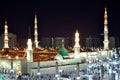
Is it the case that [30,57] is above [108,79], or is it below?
above

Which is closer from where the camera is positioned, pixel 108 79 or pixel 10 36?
pixel 108 79

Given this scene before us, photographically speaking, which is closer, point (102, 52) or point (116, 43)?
point (102, 52)

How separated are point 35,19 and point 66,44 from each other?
7.49m

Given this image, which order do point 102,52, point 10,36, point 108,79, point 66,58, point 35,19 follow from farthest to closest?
point 10,36 < point 35,19 < point 102,52 < point 66,58 < point 108,79

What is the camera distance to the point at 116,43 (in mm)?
26188

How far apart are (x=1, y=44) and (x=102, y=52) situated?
24.7ft

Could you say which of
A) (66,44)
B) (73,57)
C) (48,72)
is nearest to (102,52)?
(73,57)

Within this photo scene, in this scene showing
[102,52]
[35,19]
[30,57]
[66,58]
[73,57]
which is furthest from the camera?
[35,19]

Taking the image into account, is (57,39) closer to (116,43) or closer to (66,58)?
(116,43)

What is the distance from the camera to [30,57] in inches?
445

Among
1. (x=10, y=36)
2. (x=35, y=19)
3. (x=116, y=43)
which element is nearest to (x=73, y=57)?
(x=35, y=19)

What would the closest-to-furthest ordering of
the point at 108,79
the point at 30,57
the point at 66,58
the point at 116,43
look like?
the point at 108,79 → the point at 30,57 → the point at 66,58 → the point at 116,43

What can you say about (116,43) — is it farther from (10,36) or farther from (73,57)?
(73,57)

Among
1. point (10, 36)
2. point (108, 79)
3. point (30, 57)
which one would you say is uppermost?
point (10, 36)
